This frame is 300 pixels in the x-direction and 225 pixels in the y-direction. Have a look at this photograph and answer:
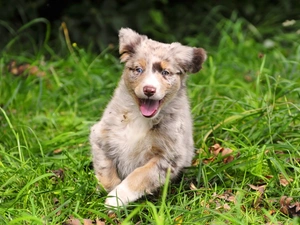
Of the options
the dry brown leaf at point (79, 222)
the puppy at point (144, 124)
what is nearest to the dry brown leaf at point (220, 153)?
the puppy at point (144, 124)

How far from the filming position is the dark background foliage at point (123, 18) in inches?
325

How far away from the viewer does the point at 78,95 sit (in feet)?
22.5

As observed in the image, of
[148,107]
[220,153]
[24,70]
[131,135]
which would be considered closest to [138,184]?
[131,135]

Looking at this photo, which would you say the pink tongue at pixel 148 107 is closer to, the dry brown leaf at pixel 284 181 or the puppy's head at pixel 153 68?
the puppy's head at pixel 153 68

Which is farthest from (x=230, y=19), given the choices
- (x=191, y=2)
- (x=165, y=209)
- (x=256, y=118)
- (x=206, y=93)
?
(x=165, y=209)

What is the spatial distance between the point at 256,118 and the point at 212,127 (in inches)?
15.5

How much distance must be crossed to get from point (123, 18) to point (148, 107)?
3.70 m

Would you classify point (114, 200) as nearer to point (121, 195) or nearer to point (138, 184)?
point (121, 195)

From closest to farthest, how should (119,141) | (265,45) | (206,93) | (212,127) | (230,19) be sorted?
(119,141), (212,127), (206,93), (265,45), (230,19)

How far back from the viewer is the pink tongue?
15.4 feet

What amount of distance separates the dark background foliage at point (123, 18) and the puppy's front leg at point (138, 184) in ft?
11.5

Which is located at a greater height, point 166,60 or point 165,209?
point 166,60

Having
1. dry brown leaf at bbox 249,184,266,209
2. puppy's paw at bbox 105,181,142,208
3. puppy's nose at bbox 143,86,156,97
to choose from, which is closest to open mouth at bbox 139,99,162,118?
puppy's nose at bbox 143,86,156,97

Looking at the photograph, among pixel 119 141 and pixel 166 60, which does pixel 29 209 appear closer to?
pixel 119 141
